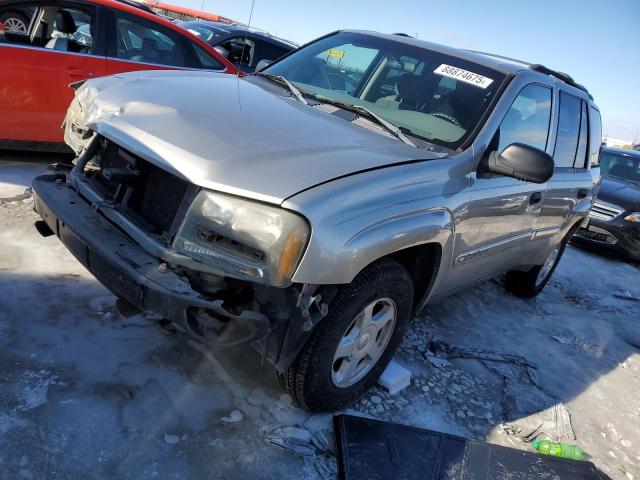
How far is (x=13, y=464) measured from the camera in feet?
6.75

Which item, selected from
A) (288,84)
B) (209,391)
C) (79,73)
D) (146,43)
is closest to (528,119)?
(288,84)

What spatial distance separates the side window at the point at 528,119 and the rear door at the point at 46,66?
3.79 metres

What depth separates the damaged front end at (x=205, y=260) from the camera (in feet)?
6.82

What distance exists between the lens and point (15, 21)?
5.52 metres

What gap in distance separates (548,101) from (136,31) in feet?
12.7

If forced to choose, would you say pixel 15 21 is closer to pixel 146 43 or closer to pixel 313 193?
pixel 146 43

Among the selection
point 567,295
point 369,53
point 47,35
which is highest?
point 369,53

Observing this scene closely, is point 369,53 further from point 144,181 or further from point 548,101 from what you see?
point 144,181

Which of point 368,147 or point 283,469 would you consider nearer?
point 283,469

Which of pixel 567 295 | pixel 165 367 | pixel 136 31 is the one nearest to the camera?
pixel 165 367

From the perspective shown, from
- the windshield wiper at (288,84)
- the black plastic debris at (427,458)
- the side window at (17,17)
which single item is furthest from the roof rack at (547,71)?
the side window at (17,17)

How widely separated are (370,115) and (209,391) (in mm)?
1720

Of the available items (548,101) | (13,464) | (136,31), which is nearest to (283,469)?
(13,464)

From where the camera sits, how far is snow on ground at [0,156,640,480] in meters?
2.28
